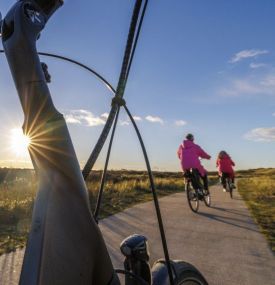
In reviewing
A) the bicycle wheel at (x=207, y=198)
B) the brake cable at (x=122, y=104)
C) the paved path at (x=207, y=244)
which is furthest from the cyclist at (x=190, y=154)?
the brake cable at (x=122, y=104)

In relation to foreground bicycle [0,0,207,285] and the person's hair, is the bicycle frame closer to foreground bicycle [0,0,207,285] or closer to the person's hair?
foreground bicycle [0,0,207,285]

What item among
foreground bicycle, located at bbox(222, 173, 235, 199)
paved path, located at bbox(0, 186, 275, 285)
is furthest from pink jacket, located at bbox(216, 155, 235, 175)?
paved path, located at bbox(0, 186, 275, 285)

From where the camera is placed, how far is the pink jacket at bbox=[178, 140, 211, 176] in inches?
461

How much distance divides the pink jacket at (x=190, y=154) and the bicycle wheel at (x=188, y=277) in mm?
9343

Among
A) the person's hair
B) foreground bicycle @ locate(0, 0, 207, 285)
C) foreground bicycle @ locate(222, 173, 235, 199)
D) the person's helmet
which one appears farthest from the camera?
the person's hair

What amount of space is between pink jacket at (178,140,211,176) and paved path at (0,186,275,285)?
166 centimetres

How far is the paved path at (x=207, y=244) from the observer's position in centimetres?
484

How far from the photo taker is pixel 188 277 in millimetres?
2283

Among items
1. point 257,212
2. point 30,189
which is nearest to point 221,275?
point 257,212

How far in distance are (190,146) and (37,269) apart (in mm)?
10743

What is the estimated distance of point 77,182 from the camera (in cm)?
130

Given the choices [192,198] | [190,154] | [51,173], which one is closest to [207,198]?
[192,198]

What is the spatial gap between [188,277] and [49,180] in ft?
4.29

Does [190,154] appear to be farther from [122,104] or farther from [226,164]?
[122,104]
